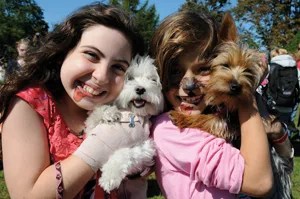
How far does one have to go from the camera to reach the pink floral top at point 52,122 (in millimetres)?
2223

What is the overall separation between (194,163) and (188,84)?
17.3 inches

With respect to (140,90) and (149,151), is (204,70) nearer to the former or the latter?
(140,90)

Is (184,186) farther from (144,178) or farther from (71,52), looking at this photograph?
(71,52)

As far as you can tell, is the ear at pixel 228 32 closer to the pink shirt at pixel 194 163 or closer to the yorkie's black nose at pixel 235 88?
the yorkie's black nose at pixel 235 88

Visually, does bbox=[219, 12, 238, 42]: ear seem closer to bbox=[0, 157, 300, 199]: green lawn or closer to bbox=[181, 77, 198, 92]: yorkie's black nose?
bbox=[181, 77, 198, 92]: yorkie's black nose

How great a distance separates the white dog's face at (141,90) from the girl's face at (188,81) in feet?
0.37

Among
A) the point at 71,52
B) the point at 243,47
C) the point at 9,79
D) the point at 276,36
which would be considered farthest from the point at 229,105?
the point at 276,36

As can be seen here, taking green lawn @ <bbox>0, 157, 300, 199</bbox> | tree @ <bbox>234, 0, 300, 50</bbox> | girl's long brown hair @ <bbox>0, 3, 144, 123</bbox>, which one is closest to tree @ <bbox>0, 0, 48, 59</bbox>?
tree @ <bbox>234, 0, 300, 50</bbox>

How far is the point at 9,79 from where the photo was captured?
2408 mm

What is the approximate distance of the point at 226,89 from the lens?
2.53 m

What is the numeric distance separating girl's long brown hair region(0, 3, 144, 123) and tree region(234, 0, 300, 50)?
110 ft

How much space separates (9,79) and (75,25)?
0.49 metres

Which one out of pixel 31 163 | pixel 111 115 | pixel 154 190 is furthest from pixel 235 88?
pixel 154 190

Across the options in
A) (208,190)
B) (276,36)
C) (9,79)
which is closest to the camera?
(208,190)
